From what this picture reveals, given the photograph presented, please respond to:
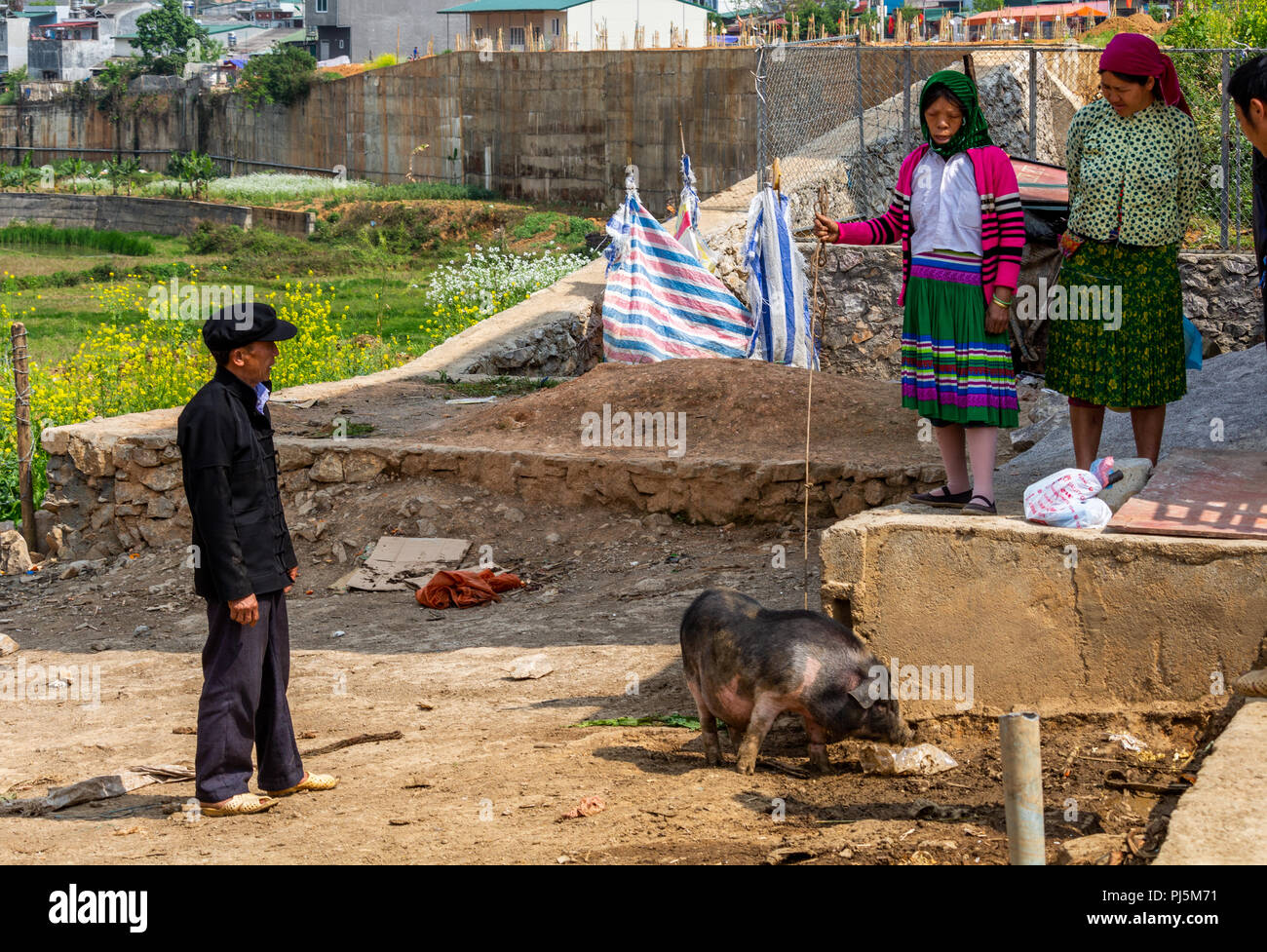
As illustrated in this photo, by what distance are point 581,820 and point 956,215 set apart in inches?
99.3

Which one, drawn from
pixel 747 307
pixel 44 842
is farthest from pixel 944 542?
pixel 747 307

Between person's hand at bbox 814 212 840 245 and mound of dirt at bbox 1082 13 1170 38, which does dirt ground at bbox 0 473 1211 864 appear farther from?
mound of dirt at bbox 1082 13 1170 38

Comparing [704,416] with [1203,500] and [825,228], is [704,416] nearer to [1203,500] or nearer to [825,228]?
[825,228]

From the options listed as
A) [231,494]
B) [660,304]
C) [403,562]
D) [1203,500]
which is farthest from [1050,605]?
[660,304]

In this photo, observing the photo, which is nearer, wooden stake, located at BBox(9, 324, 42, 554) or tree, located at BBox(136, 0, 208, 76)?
wooden stake, located at BBox(9, 324, 42, 554)

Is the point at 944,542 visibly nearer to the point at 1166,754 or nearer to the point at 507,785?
the point at 1166,754

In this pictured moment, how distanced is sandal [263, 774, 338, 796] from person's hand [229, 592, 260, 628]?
643 millimetres

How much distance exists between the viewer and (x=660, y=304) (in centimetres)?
1132

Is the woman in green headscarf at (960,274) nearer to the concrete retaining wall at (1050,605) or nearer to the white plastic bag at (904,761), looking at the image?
the concrete retaining wall at (1050,605)

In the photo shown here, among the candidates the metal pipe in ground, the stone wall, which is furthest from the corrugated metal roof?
the metal pipe in ground

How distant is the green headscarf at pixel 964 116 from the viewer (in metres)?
4.71

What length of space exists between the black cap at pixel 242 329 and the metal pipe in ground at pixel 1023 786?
8.61 feet

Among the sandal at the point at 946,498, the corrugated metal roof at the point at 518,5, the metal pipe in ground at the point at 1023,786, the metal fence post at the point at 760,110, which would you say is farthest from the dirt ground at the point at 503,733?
the corrugated metal roof at the point at 518,5

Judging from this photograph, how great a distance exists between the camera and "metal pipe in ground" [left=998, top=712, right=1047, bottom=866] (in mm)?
2648
